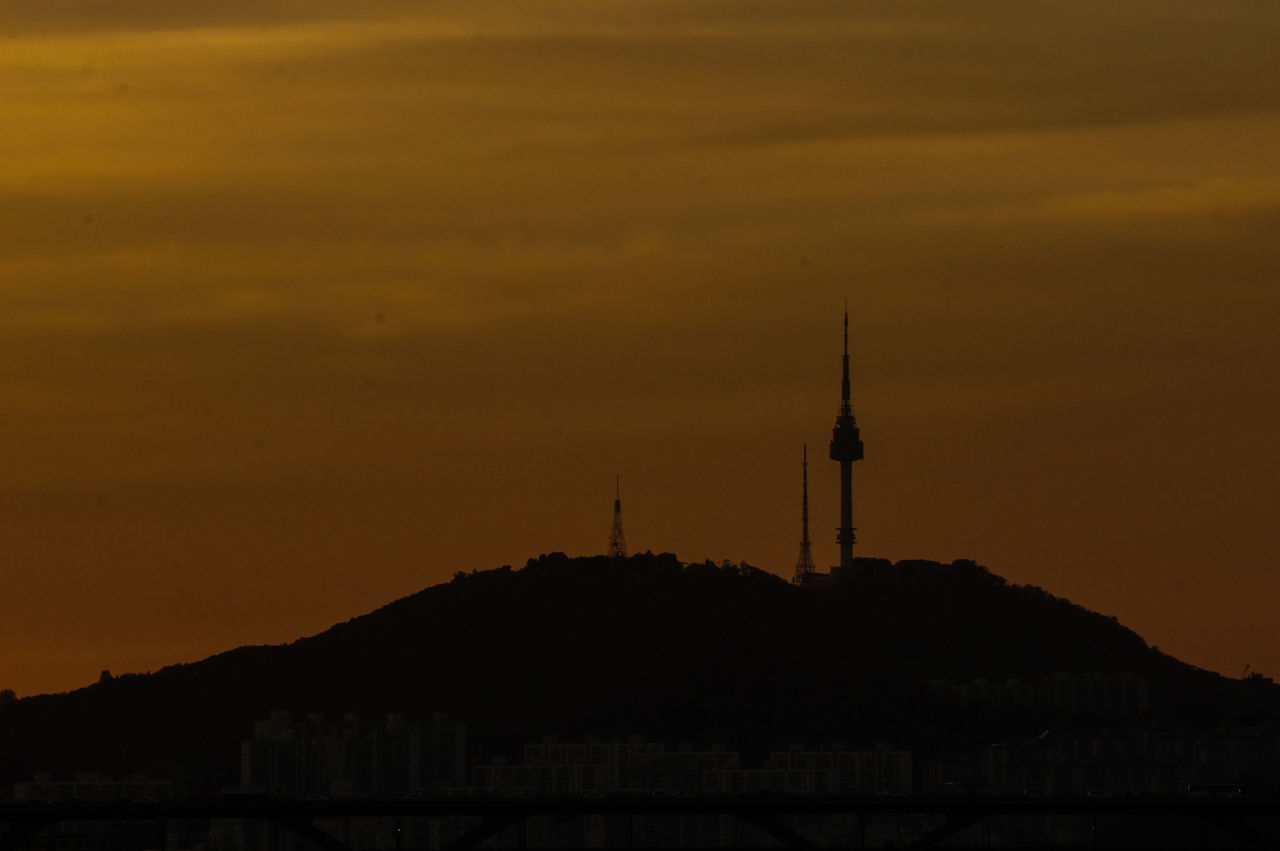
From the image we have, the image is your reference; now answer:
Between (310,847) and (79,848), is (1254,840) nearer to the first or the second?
(79,848)

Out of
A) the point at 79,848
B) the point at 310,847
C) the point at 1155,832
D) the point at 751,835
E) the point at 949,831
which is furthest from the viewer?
the point at 751,835

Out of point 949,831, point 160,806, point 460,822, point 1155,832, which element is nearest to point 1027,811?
point 949,831

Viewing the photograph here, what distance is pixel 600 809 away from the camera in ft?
212

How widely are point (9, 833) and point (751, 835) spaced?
4345 inches

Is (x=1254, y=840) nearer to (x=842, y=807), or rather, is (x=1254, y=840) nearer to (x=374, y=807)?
(x=842, y=807)

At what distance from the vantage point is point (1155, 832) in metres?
121

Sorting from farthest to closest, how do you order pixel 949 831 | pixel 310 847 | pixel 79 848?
pixel 310 847 < pixel 79 848 < pixel 949 831

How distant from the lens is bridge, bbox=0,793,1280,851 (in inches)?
2514

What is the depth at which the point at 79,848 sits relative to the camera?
3159 inches

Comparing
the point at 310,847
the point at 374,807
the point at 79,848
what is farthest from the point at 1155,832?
the point at 374,807

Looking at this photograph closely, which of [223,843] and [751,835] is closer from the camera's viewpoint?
[223,843]

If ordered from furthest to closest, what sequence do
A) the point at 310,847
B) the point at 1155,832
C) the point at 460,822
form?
the point at 460,822 < the point at 310,847 < the point at 1155,832

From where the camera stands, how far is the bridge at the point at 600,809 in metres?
63.8

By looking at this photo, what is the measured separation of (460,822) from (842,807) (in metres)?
92.2
